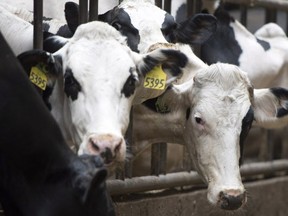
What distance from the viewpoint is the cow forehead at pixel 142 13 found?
553 cm

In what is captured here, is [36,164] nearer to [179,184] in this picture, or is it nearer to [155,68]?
[155,68]

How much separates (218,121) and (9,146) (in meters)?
1.59

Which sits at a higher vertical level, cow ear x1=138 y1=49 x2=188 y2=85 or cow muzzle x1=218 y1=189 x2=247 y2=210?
cow ear x1=138 y1=49 x2=188 y2=85

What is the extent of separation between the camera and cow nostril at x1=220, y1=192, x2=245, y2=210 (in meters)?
4.88

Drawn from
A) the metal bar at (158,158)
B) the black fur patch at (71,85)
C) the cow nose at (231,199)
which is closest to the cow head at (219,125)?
the cow nose at (231,199)

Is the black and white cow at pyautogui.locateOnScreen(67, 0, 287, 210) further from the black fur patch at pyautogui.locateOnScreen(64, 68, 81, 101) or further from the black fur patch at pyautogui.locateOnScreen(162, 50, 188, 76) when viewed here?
the black fur patch at pyautogui.locateOnScreen(64, 68, 81, 101)

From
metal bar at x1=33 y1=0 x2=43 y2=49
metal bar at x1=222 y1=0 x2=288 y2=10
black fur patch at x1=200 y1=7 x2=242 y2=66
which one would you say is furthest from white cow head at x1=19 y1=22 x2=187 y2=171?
metal bar at x1=222 y1=0 x2=288 y2=10

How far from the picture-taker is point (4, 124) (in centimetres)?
378

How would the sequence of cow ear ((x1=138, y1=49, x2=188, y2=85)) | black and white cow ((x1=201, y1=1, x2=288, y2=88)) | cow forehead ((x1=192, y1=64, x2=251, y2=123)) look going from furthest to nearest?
black and white cow ((x1=201, y1=1, x2=288, y2=88)), cow forehead ((x1=192, y1=64, x2=251, y2=123)), cow ear ((x1=138, y1=49, x2=188, y2=85))

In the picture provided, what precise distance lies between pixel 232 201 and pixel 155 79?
0.75m

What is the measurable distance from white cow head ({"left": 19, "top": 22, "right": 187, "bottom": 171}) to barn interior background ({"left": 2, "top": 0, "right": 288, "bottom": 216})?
1.14 ft

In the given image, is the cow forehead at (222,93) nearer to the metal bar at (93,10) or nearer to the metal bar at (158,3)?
the metal bar at (93,10)

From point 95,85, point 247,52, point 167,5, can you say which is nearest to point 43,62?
point 95,85

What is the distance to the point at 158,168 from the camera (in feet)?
19.3
